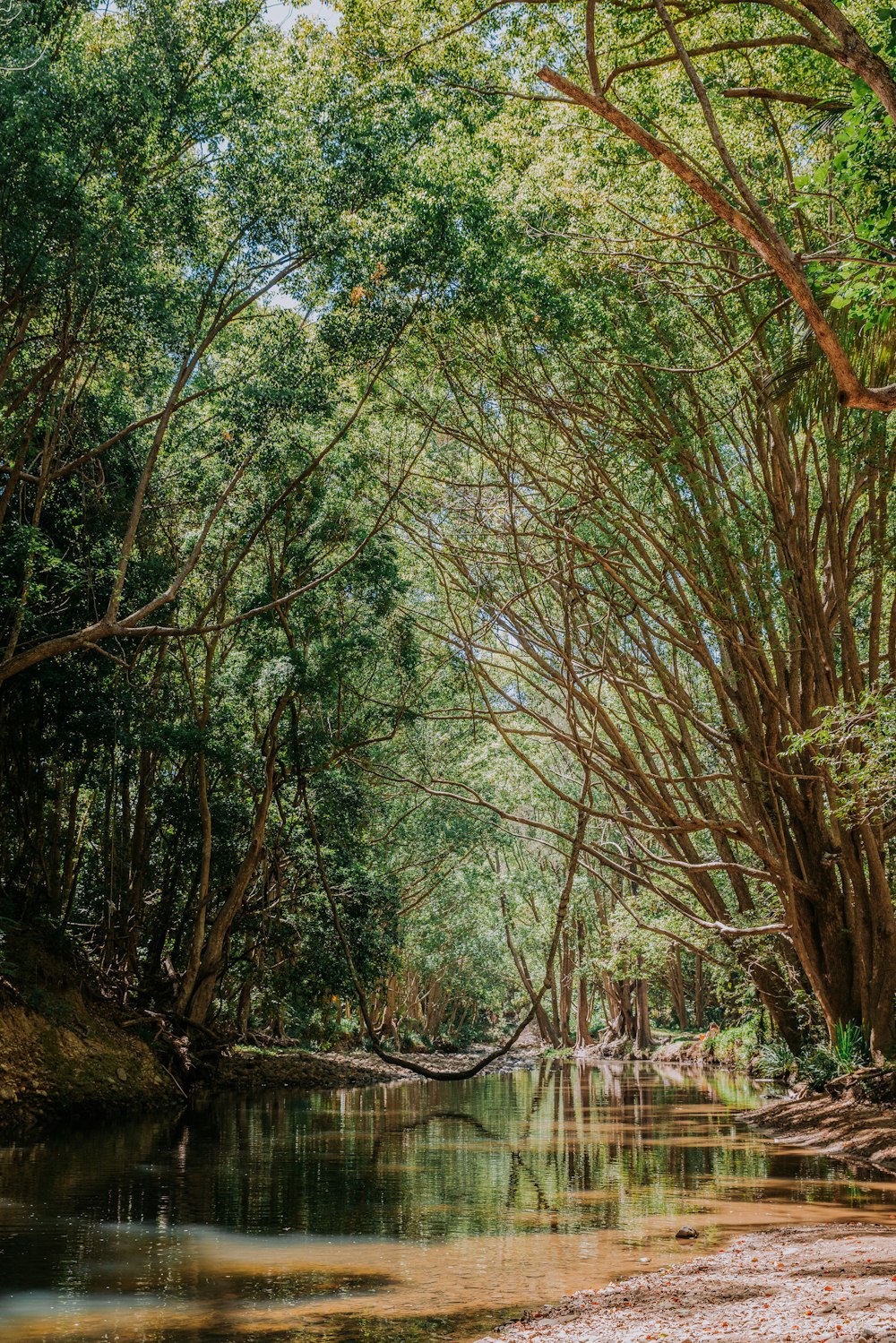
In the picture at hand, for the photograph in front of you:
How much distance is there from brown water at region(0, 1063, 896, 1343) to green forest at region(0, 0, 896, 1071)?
10.0 ft

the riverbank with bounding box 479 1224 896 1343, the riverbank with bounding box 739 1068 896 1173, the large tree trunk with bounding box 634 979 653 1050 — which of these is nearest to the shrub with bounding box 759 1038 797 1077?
the riverbank with bounding box 739 1068 896 1173

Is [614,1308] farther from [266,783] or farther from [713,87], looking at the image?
[266,783]

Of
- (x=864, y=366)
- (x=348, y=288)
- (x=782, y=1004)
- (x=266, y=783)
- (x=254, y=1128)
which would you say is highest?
(x=348, y=288)

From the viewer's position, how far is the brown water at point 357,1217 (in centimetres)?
577

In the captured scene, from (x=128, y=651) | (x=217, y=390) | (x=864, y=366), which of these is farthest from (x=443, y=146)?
(x=128, y=651)

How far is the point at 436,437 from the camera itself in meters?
17.3

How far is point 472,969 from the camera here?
5275cm

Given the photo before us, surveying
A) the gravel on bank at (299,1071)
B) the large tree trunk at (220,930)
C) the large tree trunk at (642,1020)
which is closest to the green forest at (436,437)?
the large tree trunk at (220,930)

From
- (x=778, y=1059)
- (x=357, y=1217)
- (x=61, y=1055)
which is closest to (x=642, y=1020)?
(x=778, y=1059)

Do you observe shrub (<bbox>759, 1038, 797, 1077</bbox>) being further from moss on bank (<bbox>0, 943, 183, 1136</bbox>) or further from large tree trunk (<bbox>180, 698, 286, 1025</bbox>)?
moss on bank (<bbox>0, 943, 183, 1136</bbox>)

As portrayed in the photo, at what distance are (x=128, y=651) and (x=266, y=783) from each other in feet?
12.5

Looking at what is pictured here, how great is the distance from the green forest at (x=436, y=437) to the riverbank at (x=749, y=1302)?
3.43 m

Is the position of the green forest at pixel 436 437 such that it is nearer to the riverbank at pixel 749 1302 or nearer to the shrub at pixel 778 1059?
the shrub at pixel 778 1059

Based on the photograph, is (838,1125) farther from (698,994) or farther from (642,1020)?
(698,994)
